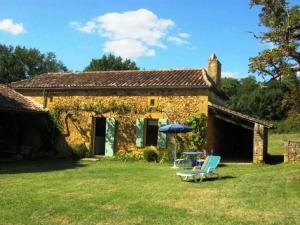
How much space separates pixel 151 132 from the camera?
851 inches

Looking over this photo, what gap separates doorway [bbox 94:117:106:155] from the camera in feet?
75.3

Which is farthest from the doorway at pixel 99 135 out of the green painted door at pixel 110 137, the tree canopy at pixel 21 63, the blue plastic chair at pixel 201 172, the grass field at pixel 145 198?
the tree canopy at pixel 21 63

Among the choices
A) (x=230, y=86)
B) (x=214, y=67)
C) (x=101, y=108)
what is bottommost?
(x=101, y=108)

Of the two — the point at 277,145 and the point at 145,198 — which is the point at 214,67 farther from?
the point at 145,198

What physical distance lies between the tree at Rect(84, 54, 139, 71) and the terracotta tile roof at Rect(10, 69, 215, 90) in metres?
23.7

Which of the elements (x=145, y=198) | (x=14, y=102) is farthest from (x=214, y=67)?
(x=145, y=198)

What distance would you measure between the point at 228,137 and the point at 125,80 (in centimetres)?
762

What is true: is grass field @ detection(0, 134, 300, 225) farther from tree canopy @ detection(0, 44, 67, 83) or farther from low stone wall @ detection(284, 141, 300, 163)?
tree canopy @ detection(0, 44, 67, 83)

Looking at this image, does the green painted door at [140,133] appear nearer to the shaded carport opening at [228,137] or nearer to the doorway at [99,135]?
the doorway at [99,135]

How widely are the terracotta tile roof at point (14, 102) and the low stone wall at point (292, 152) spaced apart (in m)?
12.9

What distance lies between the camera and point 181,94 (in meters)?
20.3

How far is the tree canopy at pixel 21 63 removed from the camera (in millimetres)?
44906

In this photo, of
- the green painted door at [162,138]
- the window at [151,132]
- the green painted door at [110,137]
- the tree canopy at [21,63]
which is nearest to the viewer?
the green painted door at [162,138]

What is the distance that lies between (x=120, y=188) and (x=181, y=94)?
9.69 m
